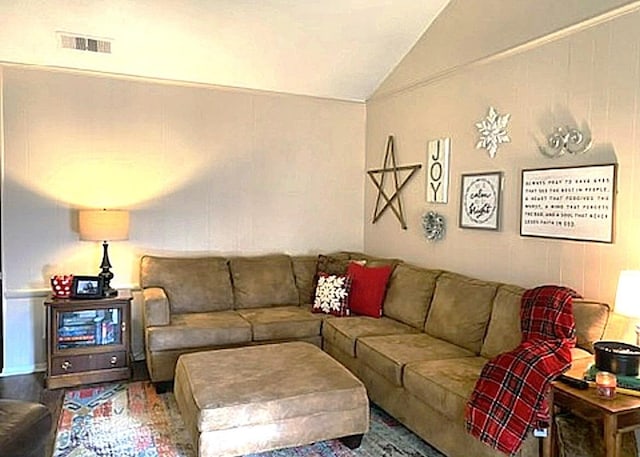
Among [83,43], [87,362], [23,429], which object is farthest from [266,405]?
[83,43]

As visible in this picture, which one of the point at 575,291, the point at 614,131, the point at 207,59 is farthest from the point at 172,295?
the point at 614,131

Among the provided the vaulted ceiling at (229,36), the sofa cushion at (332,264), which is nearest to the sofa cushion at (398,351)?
the sofa cushion at (332,264)

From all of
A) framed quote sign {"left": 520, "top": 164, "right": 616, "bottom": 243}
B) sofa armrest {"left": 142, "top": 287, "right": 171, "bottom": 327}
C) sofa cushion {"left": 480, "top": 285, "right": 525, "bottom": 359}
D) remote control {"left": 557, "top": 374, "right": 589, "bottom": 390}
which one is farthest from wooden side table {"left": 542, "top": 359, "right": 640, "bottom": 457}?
sofa armrest {"left": 142, "top": 287, "right": 171, "bottom": 327}

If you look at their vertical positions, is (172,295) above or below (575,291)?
below

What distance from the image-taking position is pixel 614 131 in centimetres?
275

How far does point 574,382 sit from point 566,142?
149 cm

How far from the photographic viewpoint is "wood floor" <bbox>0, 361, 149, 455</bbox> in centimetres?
349

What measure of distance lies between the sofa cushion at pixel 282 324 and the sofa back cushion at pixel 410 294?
58 centimetres

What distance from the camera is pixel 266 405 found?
2.52m

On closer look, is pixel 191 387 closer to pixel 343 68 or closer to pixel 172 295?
pixel 172 295

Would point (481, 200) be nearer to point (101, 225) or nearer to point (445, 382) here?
point (445, 382)

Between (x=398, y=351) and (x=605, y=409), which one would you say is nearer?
(x=605, y=409)

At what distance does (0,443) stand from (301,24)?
11.0ft

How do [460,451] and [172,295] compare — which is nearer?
[460,451]
